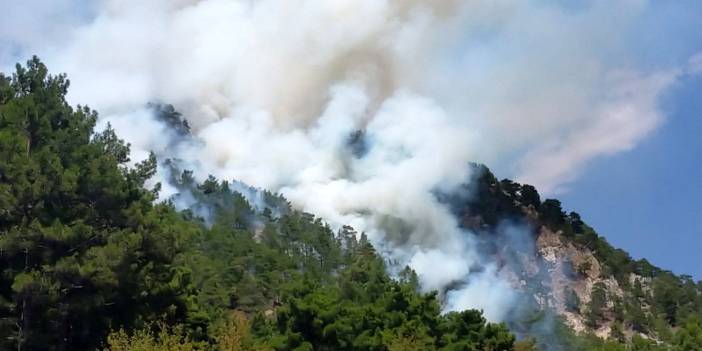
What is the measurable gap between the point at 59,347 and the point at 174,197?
294 feet

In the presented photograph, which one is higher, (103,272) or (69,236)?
(69,236)

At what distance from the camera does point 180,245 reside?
116 feet

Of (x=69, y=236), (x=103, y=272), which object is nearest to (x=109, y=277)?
(x=103, y=272)

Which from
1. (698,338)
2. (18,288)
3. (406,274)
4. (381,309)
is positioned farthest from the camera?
(406,274)

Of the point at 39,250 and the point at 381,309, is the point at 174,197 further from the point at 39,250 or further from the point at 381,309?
the point at 39,250

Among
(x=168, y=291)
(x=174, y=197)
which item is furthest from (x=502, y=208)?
(x=168, y=291)

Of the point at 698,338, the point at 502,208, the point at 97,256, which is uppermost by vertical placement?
the point at 502,208

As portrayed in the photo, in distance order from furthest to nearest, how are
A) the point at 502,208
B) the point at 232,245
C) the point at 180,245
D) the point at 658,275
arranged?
the point at 502,208 < the point at 658,275 < the point at 232,245 < the point at 180,245

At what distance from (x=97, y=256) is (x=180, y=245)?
4.81 m

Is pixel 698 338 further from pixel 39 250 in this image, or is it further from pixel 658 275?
pixel 658 275

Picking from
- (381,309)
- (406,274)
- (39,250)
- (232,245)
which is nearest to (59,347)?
(39,250)

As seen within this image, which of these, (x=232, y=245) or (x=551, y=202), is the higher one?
(x=551, y=202)

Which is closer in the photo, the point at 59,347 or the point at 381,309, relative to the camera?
the point at 59,347

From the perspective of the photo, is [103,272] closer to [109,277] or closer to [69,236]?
[109,277]
